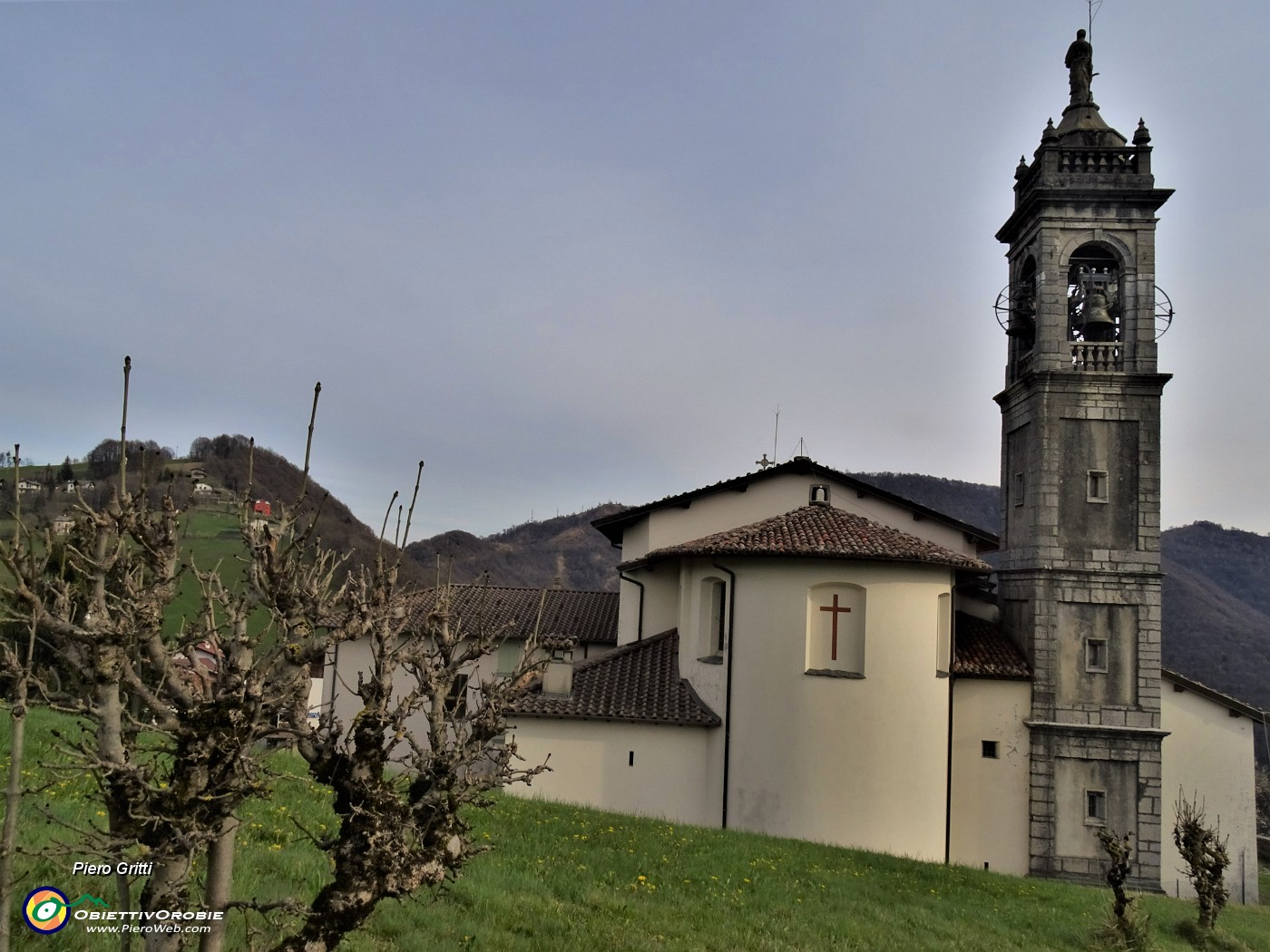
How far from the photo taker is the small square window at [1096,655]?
59.1 ft

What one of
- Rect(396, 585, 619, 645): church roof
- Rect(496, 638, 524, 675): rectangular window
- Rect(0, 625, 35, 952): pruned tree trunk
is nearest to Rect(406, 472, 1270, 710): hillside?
Rect(396, 585, 619, 645): church roof

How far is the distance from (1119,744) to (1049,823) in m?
2.16

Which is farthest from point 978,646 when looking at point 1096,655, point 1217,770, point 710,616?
point 710,616

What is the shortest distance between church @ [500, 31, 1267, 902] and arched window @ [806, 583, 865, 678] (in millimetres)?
47

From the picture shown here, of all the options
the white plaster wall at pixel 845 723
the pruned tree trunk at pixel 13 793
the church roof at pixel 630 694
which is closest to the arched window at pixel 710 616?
the church roof at pixel 630 694

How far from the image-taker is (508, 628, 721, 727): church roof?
15.9 m

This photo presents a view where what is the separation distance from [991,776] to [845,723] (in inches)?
186

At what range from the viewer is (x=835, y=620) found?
51.4 ft

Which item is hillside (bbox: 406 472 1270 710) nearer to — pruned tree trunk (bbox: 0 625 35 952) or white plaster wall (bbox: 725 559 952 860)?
white plaster wall (bbox: 725 559 952 860)

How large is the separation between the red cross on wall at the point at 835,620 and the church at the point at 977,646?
36 millimetres

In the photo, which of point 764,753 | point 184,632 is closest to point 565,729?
point 764,753

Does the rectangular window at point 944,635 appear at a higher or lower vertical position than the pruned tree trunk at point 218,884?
higher

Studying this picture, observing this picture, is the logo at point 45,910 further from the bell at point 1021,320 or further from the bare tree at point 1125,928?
the bell at point 1021,320

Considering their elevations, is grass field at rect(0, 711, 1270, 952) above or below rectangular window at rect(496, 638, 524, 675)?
below
